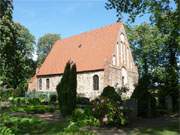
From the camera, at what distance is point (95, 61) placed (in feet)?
141

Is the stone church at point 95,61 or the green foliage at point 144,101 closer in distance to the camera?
the green foliage at point 144,101

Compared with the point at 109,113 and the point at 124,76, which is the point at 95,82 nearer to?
the point at 124,76

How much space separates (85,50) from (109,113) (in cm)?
2925

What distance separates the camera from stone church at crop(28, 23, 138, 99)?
139 feet

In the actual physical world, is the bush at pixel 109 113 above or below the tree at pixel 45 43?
below

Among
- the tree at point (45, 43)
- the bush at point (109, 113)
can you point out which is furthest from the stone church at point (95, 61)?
the tree at point (45, 43)

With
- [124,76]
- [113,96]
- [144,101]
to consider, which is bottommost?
[144,101]

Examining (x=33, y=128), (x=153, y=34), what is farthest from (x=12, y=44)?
(x=153, y=34)

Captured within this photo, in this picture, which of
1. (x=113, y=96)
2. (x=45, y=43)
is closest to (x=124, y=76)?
(x=113, y=96)

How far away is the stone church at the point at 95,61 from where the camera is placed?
4228cm

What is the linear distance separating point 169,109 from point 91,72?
15.6 m

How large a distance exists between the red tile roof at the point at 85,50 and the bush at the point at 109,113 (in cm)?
2391

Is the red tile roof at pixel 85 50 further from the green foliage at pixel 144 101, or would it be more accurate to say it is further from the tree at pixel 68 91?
the tree at pixel 68 91

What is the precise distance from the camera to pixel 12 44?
31.5 m
